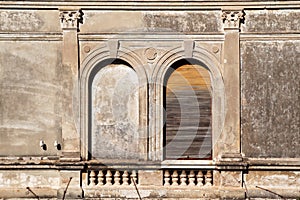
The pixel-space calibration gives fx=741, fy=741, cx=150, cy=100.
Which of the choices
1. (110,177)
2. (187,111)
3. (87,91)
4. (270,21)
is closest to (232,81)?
(187,111)

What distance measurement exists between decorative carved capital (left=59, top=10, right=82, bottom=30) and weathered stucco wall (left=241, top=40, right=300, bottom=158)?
4.01 meters

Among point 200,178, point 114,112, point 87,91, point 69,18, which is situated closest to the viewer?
point 69,18

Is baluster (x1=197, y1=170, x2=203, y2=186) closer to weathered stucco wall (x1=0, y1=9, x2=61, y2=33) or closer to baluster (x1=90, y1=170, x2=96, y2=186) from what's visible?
baluster (x1=90, y1=170, x2=96, y2=186)

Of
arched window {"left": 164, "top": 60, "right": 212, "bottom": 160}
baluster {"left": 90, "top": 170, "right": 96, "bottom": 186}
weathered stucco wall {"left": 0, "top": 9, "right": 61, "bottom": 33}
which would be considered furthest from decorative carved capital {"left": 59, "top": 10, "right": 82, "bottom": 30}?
baluster {"left": 90, "top": 170, "right": 96, "bottom": 186}

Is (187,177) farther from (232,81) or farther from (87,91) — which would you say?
(87,91)

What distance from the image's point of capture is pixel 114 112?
17.8 m

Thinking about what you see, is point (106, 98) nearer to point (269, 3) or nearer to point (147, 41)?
point (147, 41)

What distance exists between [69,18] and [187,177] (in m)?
4.66

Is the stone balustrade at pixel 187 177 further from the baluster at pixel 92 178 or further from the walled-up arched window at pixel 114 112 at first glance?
the baluster at pixel 92 178

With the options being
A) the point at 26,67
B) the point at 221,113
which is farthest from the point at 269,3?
the point at 26,67

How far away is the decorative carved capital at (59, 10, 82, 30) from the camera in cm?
1739

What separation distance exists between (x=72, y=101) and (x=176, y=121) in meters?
2.53

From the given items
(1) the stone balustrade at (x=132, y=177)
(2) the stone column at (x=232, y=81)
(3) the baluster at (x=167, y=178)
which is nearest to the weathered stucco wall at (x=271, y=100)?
(2) the stone column at (x=232, y=81)

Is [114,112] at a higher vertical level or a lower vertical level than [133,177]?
higher
